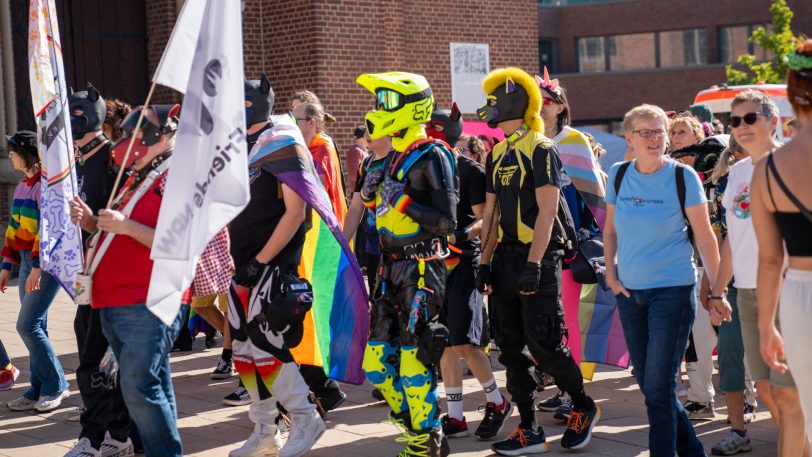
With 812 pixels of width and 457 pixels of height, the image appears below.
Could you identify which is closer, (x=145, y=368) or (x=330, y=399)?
(x=145, y=368)

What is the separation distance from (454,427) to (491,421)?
0.22 metres

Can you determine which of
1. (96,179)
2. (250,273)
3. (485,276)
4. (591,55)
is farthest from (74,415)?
(591,55)

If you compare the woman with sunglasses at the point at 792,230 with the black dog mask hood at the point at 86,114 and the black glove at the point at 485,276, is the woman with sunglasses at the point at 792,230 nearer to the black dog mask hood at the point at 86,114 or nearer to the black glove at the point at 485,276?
the black glove at the point at 485,276

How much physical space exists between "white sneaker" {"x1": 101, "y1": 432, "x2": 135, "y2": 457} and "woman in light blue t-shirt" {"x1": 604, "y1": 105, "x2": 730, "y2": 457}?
289 centimetres

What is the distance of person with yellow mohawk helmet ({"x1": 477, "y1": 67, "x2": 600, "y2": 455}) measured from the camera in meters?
6.21

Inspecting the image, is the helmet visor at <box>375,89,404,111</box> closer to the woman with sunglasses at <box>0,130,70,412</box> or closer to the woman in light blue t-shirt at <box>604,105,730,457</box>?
the woman in light blue t-shirt at <box>604,105,730,457</box>

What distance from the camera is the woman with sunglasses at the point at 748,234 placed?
5.46m

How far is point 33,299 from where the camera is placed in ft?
25.6

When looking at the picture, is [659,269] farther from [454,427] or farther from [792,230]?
[454,427]

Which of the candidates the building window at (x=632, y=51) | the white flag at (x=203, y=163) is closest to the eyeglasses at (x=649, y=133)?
the white flag at (x=203, y=163)

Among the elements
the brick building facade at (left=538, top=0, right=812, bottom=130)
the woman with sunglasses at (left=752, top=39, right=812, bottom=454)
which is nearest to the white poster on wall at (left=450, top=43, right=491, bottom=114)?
the woman with sunglasses at (left=752, top=39, right=812, bottom=454)

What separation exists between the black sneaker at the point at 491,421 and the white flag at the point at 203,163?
8.34ft

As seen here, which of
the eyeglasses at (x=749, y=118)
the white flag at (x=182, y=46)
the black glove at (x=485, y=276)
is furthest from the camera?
the black glove at (x=485, y=276)

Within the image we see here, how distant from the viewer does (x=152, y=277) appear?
4.80m
